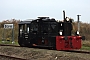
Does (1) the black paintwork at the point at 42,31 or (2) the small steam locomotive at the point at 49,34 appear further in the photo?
(1) the black paintwork at the point at 42,31

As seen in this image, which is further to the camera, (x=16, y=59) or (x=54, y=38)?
(x=54, y=38)

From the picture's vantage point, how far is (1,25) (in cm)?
5628

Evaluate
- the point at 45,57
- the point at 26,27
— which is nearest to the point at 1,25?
the point at 26,27

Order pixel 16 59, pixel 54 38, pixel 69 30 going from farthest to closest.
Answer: pixel 69 30 < pixel 54 38 < pixel 16 59

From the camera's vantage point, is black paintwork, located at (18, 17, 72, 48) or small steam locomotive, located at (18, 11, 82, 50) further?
black paintwork, located at (18, 17, 72, 48)

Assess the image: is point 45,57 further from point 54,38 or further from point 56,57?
point 54,38

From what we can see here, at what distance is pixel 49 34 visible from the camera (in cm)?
1939

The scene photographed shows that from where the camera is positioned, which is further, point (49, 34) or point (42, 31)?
point (42, 31)

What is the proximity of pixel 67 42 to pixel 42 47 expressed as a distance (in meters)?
2.61

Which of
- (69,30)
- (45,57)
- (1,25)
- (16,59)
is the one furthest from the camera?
(1,25)

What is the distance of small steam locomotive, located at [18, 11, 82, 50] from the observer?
18.4 m

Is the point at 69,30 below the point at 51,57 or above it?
above

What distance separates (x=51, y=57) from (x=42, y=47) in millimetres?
6145

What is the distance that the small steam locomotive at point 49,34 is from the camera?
18422 millimetres
